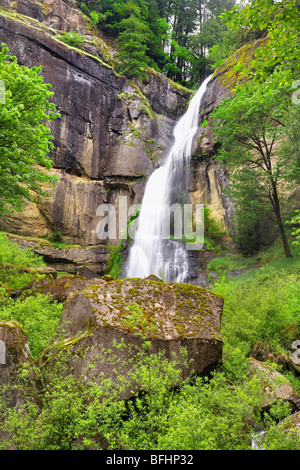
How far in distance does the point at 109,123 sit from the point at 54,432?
1228 inches

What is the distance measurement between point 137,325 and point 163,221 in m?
21.0

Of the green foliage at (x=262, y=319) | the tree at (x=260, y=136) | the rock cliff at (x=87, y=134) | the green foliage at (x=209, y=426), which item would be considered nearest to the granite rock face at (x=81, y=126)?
the rock cliff at (x=87, y=134)

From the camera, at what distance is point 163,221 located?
84.9 feet

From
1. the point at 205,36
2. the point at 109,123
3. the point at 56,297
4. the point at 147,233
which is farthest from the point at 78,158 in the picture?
the point at 205,36

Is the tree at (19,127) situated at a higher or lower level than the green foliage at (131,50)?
lower

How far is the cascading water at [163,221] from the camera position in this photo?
74.9 ft

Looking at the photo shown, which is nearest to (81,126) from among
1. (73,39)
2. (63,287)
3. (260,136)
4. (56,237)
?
(73,39)

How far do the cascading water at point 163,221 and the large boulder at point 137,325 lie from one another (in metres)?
15.2

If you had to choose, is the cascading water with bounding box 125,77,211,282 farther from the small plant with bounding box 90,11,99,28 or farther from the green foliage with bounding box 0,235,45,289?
the small plant with bounding box 90,11,99,28

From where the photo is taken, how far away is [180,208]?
26.3m

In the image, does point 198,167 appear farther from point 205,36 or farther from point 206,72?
point 205,36

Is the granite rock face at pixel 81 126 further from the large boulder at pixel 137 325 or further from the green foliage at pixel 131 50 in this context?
the large boulder at pixel 137 325

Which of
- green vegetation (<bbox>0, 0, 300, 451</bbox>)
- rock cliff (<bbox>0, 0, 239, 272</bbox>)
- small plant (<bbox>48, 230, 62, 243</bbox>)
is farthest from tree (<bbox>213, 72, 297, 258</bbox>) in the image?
small plant (<bbox>48, 230, 62, 243</bbox>)

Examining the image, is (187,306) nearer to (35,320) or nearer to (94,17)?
(35,320)
